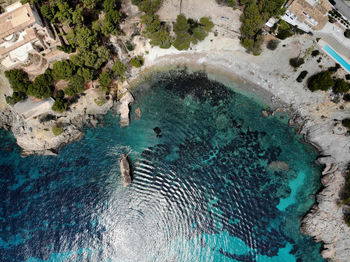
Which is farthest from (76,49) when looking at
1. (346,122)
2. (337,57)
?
(346,122)

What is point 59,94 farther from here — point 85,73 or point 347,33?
point 347,33

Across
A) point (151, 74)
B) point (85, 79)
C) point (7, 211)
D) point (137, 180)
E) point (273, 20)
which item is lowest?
point (7, 211)

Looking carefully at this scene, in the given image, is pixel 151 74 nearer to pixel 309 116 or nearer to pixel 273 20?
pixel 273 20

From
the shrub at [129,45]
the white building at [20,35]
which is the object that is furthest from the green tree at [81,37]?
the shrub at [129,45]

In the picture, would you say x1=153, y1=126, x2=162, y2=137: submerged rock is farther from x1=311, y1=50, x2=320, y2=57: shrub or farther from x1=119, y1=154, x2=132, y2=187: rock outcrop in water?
x1=311, y1=50, x2=320, y2=57: shrub

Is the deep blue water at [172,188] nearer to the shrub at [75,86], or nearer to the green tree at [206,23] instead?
the shrub at [75,86]

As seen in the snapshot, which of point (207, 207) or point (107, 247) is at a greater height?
point (207, 207)

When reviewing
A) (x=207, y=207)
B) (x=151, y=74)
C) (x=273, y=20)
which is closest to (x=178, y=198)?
(x=207, y=207)

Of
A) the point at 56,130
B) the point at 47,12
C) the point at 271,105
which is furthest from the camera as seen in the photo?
the point at 271,105
